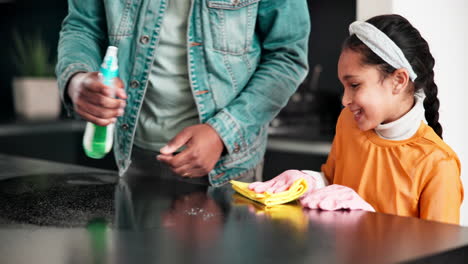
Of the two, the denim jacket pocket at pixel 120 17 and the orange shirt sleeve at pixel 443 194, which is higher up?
the denim jacket pocket at pixel 120 17

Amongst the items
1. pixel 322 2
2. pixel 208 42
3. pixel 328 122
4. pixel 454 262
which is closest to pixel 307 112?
pixel 328 122

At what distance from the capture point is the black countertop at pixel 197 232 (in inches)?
24.1

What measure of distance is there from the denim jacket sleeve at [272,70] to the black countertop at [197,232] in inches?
13.7

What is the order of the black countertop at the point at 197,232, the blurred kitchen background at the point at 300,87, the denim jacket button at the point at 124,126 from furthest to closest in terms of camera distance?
the blurred kitchen background at the point at 300,87, the denim jacket button at the point at 124,126, the black countertop at the point at 197,232

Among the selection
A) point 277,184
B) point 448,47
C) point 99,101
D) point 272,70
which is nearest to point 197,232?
point 277,184

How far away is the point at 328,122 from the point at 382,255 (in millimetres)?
2566

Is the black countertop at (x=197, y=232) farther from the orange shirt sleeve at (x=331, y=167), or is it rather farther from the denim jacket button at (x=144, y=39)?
the denim jacket button at (x=144, y=39)

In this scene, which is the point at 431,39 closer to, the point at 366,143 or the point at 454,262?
the point at 366,143

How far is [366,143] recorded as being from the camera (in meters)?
1.15

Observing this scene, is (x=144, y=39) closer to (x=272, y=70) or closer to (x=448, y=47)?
(x=272, y=70)

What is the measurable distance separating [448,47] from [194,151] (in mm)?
810

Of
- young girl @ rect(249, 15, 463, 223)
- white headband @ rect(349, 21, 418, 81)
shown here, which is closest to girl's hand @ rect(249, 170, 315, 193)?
young girl @ rect(249, 15, 463, 223)

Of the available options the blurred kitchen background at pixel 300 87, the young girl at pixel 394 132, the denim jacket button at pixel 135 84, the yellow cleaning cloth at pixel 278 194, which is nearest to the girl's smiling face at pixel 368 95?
the young girl at pixel 394 132

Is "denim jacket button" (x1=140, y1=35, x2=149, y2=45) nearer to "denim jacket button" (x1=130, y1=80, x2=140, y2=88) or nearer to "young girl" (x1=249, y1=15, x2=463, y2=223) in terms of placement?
"denim jacket button" (x1=130, y1=80, x2=140, y2=88)
